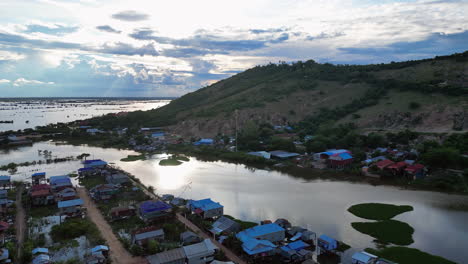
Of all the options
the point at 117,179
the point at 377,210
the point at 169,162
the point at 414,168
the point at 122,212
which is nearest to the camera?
the point at 122,212

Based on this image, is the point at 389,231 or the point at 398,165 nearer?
the point at 389,231

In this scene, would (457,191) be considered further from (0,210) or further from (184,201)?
(0,210)

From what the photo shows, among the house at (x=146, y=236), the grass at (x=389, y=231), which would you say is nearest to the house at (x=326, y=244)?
the grass at (x=389, y=231)

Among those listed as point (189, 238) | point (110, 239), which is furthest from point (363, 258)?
point (110, 239)

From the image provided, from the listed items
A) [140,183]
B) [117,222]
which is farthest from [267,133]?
[117,222]

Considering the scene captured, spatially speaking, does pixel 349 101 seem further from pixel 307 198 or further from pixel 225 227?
pixel 225 227

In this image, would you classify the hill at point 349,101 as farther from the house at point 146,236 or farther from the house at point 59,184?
the house at point 146,236

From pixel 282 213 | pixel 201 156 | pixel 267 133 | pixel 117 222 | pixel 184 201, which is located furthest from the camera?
pixel 267 133
